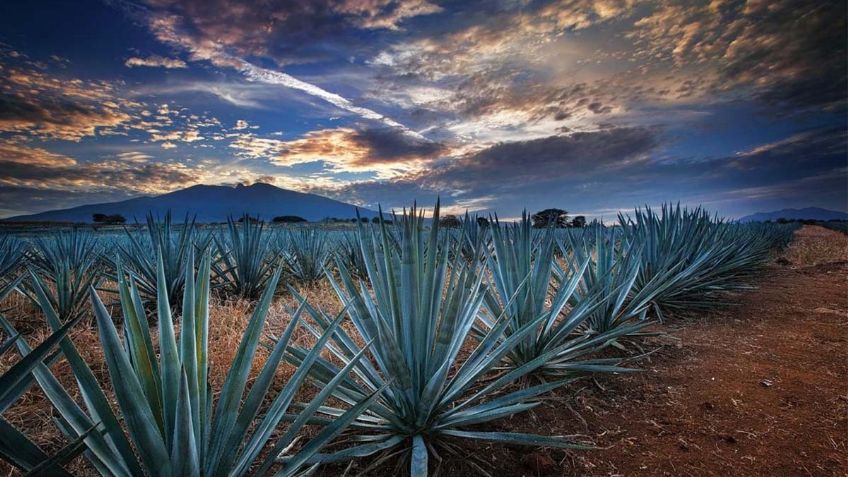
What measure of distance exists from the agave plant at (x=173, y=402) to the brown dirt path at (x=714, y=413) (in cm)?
89

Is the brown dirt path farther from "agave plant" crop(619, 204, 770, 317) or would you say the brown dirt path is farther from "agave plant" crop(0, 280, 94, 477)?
"agave plant" crop(0, 280, 94, 477)

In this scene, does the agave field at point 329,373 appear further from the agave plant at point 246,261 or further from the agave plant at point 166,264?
the agave plant at point 246,261

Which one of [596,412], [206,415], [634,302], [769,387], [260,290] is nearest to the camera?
[206,415]

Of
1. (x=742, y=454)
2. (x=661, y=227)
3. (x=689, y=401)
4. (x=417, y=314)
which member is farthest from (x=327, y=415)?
(x=661, y=227)

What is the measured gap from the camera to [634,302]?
3.13 m

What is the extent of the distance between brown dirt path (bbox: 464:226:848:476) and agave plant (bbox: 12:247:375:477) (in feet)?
2.92

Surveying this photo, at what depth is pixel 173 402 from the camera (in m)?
1.14

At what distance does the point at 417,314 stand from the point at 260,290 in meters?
4.45

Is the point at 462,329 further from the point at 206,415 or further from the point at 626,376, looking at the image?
the point at 626,376

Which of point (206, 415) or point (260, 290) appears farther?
point (260, 290)

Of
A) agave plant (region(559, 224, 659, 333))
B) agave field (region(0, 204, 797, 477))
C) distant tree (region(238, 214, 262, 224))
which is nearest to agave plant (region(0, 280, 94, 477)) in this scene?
agave field (region(0, 204, 797, 477))

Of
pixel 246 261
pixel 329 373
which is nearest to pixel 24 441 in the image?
pixel 329 373

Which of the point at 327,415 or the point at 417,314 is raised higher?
the point at 417,314

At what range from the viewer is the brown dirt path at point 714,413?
1.76 metres
